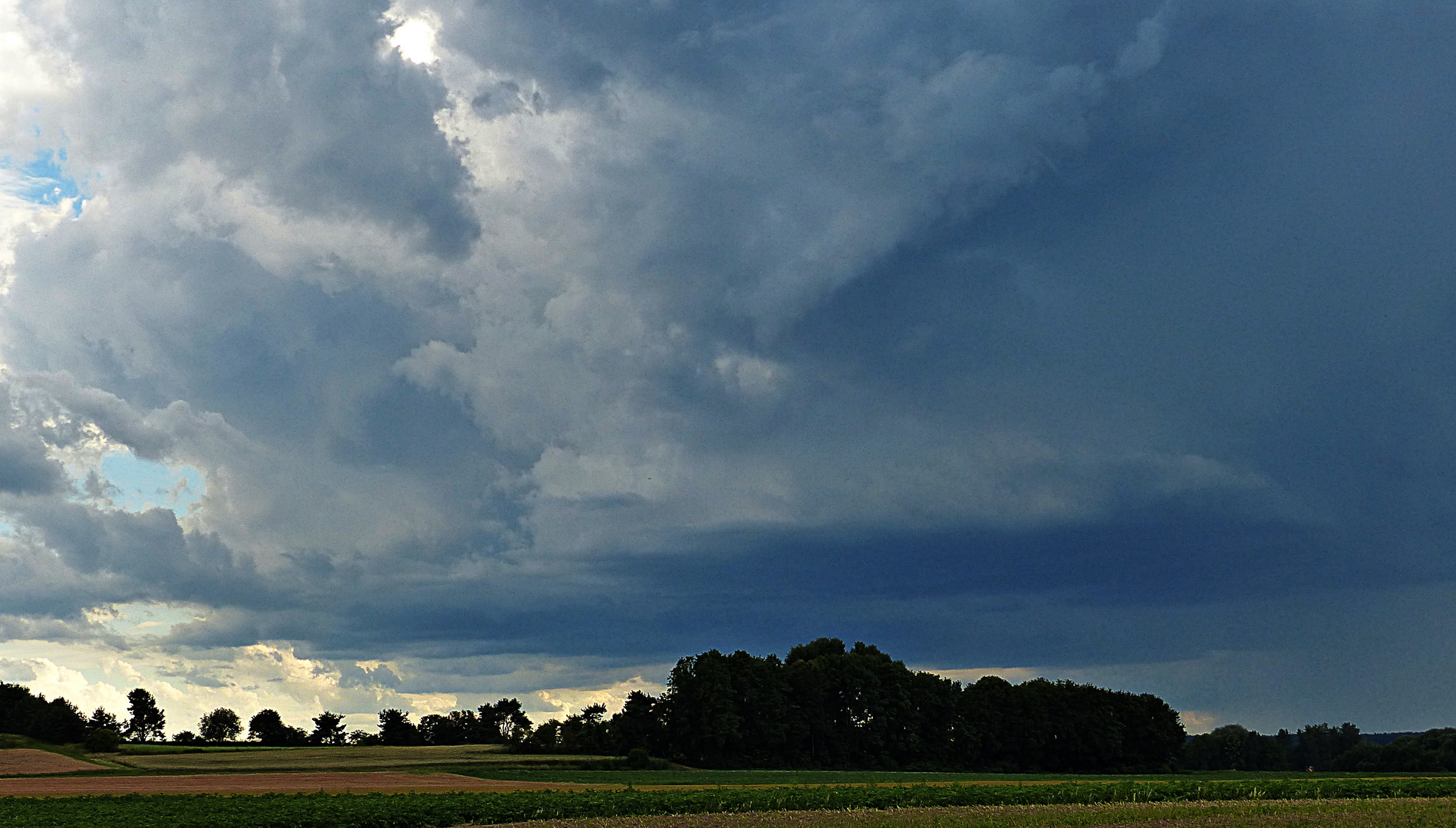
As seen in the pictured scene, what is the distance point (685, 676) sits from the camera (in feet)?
411

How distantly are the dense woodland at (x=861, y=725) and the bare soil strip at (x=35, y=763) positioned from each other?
18.6m

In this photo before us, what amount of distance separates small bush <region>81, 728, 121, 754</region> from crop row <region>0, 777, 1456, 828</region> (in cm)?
8000

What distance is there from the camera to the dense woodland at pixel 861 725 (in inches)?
4852

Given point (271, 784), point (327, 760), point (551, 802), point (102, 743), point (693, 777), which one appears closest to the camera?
point (551, 802)

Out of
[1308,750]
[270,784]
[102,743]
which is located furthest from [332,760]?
[1308,750]

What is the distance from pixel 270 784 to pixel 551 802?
38.5 metres

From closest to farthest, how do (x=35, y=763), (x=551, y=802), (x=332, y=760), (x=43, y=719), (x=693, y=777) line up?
1. (x=551, y=802)
2. (x=693, y=777)
3. (x=35, y=763)
4. (x=332, y=760)
5. (x=43, y=719)

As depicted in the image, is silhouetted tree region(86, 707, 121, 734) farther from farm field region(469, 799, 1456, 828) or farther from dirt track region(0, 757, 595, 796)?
farm field region(469, 799, 1456, 828)

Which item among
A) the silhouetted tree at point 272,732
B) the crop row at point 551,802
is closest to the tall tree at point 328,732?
the silhouetted tree at point 272,732

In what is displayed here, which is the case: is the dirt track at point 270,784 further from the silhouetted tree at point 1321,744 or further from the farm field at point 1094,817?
the silhouetted tree at point 1321,744

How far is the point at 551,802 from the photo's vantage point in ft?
174

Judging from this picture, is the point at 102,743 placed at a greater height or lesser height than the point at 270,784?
lesser

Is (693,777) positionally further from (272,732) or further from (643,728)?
(272,732)

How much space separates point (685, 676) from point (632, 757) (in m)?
16.6
